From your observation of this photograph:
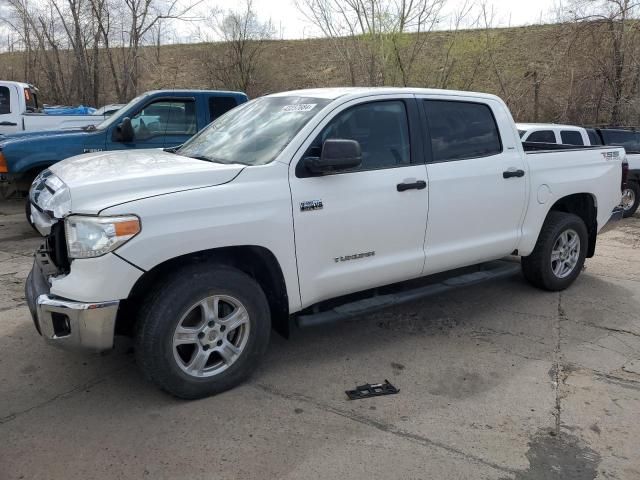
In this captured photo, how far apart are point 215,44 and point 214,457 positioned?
3085 cm

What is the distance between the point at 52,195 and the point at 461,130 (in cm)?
313

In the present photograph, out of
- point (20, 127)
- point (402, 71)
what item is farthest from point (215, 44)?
point (20, 127)

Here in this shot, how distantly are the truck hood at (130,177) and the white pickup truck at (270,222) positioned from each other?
0.01 metres

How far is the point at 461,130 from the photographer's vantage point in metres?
4.76

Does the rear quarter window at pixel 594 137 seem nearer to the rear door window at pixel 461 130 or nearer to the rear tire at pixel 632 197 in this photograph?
the rear tire at pixel 632 197

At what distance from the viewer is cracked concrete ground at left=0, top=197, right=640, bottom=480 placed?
2.98 metres

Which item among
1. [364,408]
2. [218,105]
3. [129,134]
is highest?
[218,105]

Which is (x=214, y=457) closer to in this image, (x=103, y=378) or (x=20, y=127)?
(x=103, y=378)

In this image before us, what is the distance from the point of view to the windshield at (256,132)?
395cm

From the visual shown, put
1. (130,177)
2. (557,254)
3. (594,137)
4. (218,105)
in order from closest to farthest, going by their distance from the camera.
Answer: (130,177), (557,254), (218,105), (594,137)

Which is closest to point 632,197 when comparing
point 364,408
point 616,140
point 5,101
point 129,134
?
point 616,140

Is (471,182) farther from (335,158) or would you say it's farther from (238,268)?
(238,268)

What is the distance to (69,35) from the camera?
23422 mm

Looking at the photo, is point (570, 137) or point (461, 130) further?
point (570, 137)
